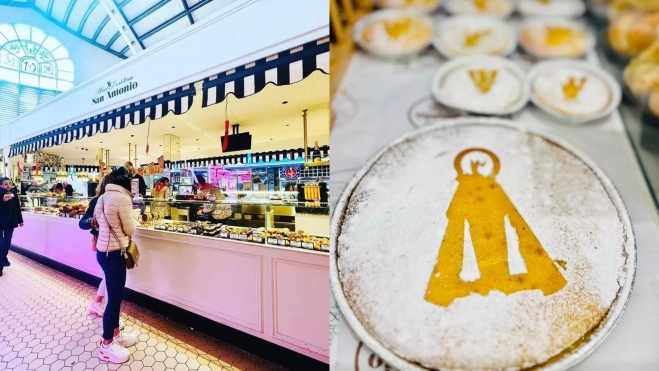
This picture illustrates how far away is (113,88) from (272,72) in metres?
2.58

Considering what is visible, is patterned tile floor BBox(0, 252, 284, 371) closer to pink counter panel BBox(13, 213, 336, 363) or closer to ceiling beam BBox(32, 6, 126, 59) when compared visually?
pink counter panel BBox(13, 213, 336, 363)

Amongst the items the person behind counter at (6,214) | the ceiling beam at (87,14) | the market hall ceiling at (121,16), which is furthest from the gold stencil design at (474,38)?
the ceiling beam at (87,14)

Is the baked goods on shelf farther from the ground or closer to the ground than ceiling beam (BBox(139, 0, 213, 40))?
closer to the ground

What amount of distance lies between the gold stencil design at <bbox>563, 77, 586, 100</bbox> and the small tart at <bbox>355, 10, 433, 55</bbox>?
0.35 metres

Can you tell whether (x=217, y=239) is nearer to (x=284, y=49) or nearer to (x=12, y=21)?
(x=284, y=49)

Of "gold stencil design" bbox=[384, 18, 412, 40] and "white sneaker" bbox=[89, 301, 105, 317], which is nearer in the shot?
"gold stencil design" bbox=[384, 18, 412, 40]

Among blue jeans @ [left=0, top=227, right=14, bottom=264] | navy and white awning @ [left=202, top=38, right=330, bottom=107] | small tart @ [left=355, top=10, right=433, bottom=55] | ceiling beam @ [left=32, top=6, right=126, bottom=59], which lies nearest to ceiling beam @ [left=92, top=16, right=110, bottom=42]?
ceiling beam @ [left=32, top=6, right=126, bottom=59]

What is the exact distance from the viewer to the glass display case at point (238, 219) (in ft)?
6.56

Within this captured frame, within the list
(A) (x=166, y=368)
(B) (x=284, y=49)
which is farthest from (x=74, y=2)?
(A) (x=166, y=368)

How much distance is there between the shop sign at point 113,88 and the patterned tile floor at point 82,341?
7.48 feet

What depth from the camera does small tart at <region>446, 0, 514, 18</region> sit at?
699 millimetres

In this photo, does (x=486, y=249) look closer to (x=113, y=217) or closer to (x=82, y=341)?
(x=113, y=217)

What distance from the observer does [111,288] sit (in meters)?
1.94

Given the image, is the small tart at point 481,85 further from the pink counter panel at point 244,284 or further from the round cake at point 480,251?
the pink counter panel at point 244,284
